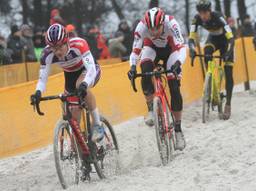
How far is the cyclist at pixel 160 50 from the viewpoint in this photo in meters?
8.24

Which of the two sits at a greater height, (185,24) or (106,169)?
(185,24)

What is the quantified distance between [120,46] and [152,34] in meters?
8.71

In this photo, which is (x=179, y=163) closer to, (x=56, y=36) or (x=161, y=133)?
(x=161, y=133)

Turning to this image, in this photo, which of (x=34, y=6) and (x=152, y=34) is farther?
(x=34, y=6)

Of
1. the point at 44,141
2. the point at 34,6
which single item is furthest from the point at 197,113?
the point at 34,6

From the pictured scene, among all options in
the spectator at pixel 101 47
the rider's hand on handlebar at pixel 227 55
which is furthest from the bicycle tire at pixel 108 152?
the spectator at pixel 101 47

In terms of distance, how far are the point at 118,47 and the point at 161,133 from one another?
9.18 m

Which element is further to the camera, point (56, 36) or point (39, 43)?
point (39, 43)

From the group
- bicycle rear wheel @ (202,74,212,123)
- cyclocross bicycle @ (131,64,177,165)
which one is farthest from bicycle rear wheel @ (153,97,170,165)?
bicycle rear wheel @ (202,74,212,123)

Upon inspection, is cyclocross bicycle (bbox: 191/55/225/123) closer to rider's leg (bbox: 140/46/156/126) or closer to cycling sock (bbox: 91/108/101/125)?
rider's leg (bbox: 140/46/156/126)

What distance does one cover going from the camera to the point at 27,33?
14281mm

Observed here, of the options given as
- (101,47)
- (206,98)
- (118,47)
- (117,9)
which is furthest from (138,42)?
(117,9)

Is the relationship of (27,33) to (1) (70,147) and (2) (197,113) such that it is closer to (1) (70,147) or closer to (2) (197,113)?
(2) (197,113)

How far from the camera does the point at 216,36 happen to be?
453 inches
